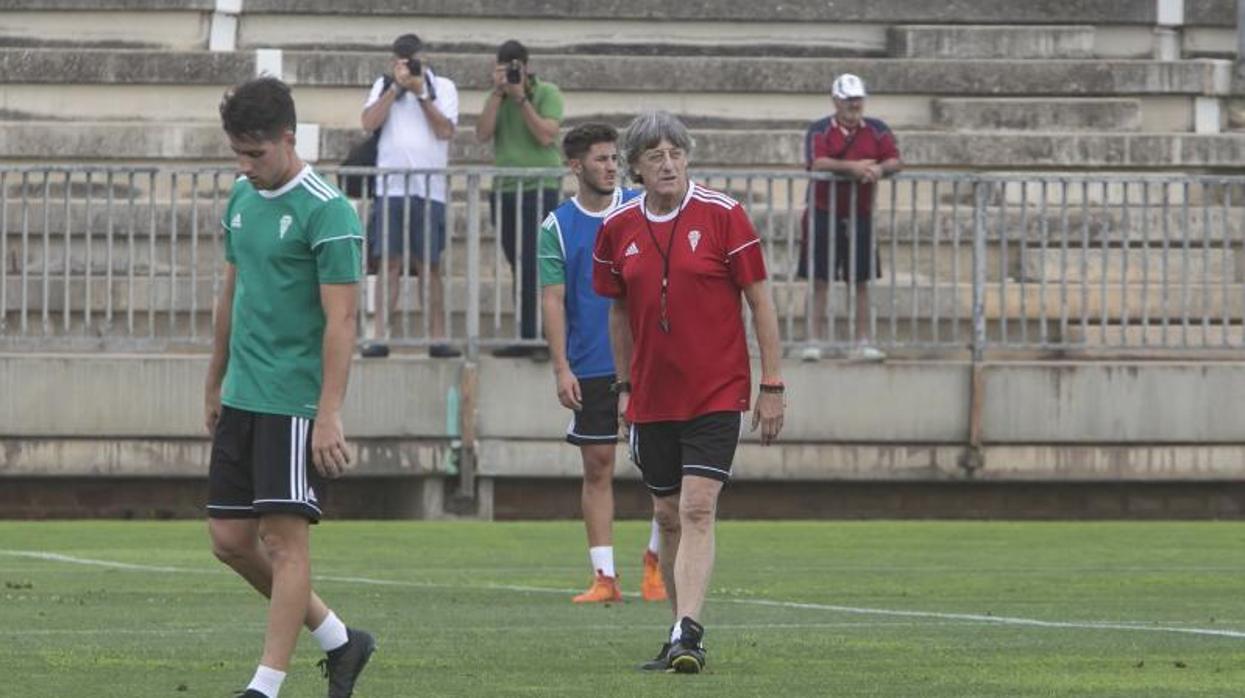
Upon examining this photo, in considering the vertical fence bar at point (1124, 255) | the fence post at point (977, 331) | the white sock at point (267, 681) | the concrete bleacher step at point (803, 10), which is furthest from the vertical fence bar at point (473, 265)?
the white sock at point (267, 681)

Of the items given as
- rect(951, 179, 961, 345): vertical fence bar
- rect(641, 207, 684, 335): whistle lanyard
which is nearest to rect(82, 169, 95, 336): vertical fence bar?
rect(951, 179, 961, 345): vertical fence bar

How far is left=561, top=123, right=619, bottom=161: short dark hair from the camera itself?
44.8 feet

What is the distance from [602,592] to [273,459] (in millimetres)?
4779

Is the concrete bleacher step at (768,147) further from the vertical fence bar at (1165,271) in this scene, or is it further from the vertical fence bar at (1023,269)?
the vertical fence bar at (1165,271)

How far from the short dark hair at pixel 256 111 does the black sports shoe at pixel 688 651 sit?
2.42m

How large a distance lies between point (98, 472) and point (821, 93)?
7.77 metres

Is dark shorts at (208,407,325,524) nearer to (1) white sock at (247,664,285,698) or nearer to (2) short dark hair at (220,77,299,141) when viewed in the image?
(1) white sock at (247,664,285,698)

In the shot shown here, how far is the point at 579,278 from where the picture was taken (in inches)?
551

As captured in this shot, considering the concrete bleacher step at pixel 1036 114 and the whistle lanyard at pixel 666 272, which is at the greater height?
the concrete bleacher step at pixel 1036 114

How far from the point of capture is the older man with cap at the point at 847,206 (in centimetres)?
2047

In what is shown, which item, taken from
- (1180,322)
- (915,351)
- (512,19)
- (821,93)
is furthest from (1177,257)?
(512,19)

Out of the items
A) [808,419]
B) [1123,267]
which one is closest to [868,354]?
[808,419]

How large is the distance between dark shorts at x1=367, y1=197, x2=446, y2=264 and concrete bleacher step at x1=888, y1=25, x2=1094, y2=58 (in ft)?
21.8

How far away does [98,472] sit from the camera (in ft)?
65.2
